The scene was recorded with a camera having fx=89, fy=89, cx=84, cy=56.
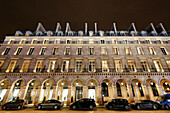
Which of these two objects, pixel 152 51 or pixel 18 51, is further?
pixel 18 51

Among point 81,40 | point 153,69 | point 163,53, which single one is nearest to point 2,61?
point 81,40

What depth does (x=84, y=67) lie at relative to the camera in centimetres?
1789

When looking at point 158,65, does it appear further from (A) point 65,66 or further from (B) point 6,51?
(B) point 6,51

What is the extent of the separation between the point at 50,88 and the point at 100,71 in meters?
10.8

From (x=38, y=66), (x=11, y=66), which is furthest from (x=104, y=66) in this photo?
(x=11, y=66)

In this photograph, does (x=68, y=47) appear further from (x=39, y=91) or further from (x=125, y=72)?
(x=125, y=72)

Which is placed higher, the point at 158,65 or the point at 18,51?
the point at 18,51

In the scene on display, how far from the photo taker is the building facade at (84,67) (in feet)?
54.2

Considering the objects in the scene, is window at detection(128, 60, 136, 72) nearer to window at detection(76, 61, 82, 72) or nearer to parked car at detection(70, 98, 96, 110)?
window at detection(76, 61, 82, 72)

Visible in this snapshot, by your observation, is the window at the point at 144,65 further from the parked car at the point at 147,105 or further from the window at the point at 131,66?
the parked car at the point at 147,105

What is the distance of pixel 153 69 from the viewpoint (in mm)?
17531

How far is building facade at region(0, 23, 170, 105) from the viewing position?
1653 cm

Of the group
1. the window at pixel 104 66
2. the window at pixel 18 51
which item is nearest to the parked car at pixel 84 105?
the window at pixel 104 66

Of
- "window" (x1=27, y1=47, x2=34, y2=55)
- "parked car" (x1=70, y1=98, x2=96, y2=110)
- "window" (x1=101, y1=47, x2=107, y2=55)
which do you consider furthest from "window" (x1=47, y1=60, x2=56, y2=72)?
"window" (x1=101, y1=47, x2=107, y2=55)
